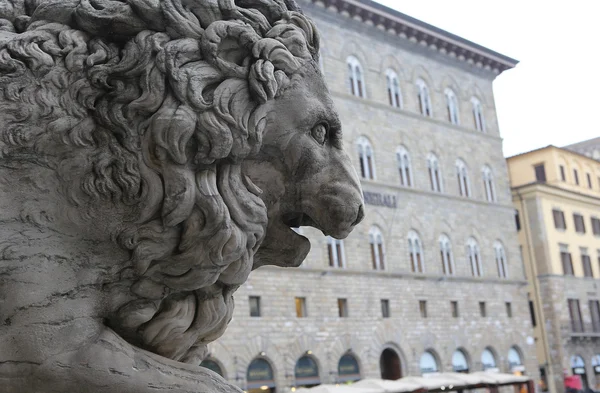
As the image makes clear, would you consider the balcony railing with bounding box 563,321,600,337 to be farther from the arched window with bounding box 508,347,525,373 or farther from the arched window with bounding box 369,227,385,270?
the arched window with bounding box 369,227,385,270

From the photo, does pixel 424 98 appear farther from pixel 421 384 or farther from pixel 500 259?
pixel 421 384

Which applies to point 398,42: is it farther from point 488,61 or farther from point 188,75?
Result: point 188,75

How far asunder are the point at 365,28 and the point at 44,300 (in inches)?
957

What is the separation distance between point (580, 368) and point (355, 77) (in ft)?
53.4

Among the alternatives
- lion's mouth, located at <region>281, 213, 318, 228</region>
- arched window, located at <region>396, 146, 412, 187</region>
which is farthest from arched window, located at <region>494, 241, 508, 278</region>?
lion's mouth, located at <region>281, 213, 318, 228</region>

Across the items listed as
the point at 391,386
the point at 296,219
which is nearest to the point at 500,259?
the point at 391,386

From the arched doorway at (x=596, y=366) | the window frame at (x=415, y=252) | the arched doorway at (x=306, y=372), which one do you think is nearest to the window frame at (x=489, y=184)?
the window frame at (x=415, y=252)

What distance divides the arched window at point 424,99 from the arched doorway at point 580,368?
1232 centimetres

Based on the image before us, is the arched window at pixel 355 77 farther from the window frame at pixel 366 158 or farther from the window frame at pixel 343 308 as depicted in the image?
the window frame at pixel 343 308

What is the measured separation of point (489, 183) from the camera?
2891cm

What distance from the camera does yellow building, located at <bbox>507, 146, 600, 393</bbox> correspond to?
32062 mm

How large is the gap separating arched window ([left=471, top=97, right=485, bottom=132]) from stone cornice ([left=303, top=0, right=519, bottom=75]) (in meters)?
1.26

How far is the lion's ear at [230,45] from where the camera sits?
126 cm

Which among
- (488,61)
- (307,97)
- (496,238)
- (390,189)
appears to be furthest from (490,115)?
(307,97)
